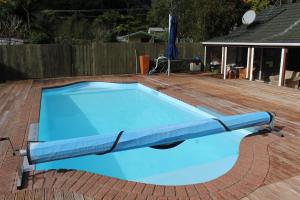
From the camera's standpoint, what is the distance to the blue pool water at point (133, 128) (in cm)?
552

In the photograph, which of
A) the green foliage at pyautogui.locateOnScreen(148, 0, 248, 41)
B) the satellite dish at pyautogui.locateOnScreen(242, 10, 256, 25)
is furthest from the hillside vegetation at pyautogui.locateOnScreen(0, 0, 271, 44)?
the satellite dish at pyautogui.locateOnScreen(242, 10, 256, 25)

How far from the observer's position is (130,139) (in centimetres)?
461

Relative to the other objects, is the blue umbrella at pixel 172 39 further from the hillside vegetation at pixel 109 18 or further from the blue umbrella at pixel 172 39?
the hillside vegetation at pixel 109 18

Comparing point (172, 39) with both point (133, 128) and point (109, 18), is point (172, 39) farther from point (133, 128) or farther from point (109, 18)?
point (109, 18)

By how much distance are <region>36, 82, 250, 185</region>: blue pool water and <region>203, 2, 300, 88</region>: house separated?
4531 mm

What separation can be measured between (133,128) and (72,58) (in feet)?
25.8

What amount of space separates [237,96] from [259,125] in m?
3.69

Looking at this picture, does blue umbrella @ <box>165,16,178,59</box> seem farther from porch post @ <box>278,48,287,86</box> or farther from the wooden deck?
the wooden deck

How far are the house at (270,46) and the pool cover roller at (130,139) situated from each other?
609 cm

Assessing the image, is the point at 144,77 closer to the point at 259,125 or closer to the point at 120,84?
the point at 120,84

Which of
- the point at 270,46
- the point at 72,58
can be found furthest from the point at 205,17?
the point at 72,58

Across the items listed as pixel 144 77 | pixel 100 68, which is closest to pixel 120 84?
pixel 144 77

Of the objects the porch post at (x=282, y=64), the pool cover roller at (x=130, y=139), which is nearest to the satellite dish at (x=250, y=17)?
the porch post at (x=282, y=64)

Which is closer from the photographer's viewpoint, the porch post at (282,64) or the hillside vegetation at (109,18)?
the porch post at (282,64)
